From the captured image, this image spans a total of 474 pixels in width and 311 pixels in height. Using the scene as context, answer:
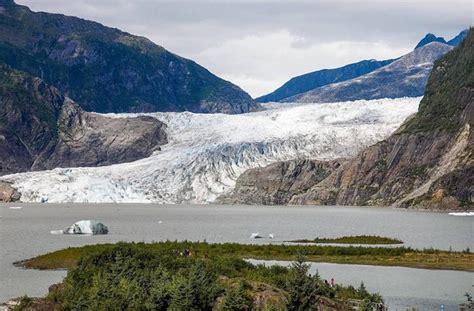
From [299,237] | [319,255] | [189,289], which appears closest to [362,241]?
[299,237]

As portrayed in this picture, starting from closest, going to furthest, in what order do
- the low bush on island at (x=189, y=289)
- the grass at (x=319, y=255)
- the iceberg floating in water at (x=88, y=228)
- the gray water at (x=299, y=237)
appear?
the low bush on island at (x=189, y=289), the gray water at (x=299, y=237), the grass at (x=319, y=255), the iceberg floating in water at (x=88, y=228)

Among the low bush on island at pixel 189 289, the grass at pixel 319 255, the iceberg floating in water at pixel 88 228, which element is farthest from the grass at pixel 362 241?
the low bush on island at pixel 189 289

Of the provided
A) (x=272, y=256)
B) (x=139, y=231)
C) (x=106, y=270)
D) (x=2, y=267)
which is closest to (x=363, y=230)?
(x=139, y=231)

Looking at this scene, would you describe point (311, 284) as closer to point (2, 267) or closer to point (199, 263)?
point (199, 263)

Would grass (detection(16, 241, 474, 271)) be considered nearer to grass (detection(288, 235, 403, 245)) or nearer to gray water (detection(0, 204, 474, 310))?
gray water (detection(0, 204, 474, 310))

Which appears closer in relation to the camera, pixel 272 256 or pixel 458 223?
pixel 272 256

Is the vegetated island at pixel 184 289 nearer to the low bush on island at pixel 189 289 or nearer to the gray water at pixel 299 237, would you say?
the low bush on island at pixel 189 289

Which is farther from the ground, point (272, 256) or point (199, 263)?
point (199, 263)

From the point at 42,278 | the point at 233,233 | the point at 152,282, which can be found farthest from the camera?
the point at 233,233
